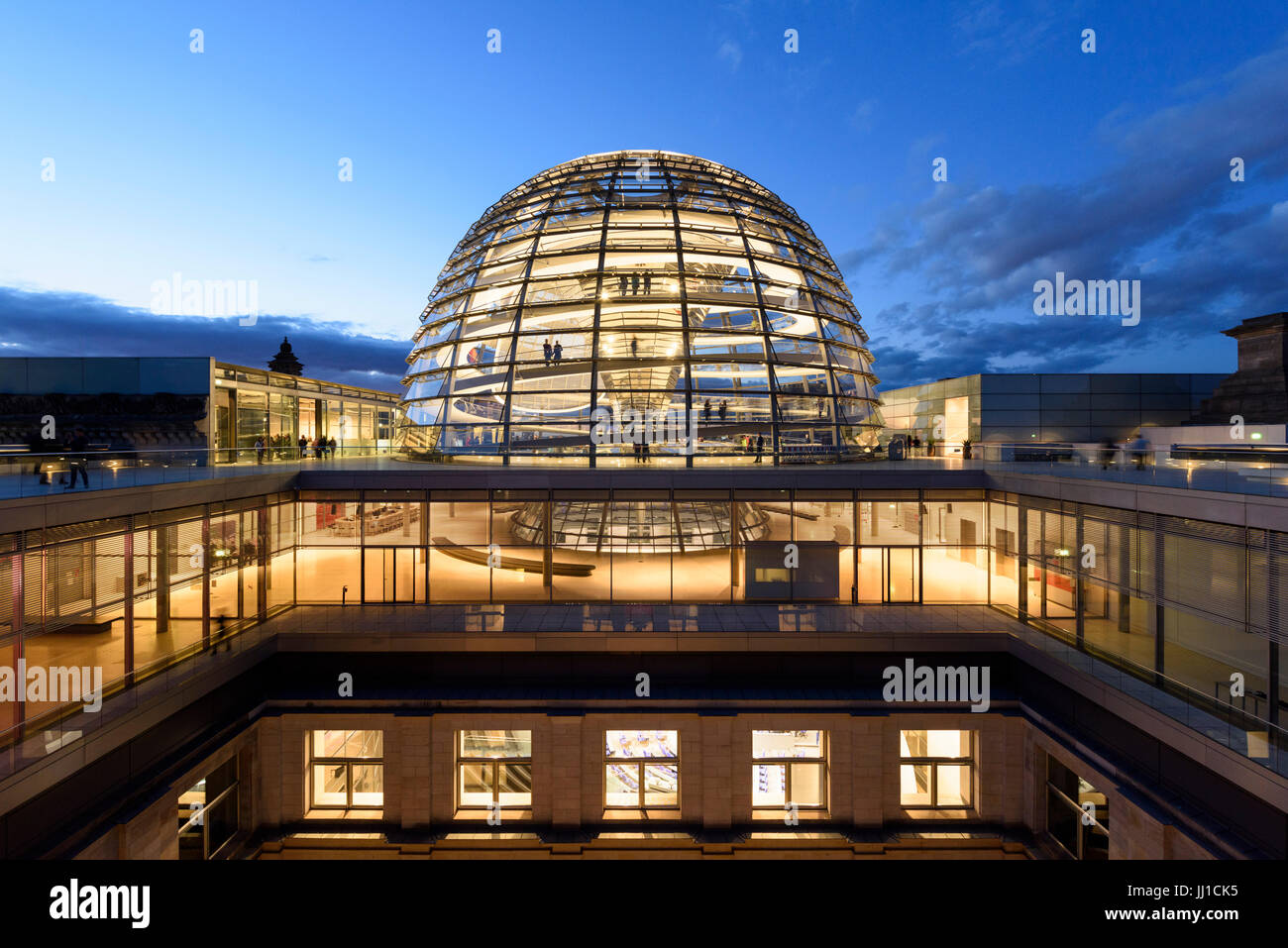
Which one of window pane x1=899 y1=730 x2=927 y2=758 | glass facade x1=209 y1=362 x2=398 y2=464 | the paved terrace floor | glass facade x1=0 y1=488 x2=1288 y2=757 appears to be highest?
Answer: glass facade x1=209 y1=362 x2=398 y2=464

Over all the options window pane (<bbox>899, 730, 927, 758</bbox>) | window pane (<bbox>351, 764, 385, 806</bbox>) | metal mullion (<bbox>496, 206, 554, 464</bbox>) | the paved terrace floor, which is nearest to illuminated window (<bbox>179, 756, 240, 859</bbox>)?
window pane (<bbox>351, 764, 385, 806</bbox>)

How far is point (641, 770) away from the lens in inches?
598

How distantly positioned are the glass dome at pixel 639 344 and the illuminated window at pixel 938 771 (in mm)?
9536

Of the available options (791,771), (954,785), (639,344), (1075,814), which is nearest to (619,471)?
(639,344)

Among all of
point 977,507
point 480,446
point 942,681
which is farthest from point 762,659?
point 480,446

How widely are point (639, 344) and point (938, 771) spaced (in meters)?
15.7

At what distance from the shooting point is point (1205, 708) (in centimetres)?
1139

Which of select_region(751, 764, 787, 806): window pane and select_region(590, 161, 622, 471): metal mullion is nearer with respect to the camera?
select_region(751, 764, 787, 806): window pane

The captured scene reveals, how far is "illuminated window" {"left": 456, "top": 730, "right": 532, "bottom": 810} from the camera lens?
49.9ft

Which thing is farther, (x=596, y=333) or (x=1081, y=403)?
(x=1081, y=403)

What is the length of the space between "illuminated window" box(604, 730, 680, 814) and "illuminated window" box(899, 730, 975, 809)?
6.05 m

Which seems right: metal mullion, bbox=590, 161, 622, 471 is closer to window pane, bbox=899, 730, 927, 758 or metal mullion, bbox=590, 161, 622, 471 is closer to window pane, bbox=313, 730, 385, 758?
window pane, bbox=313, 730, 385, 758

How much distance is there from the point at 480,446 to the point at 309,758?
10405mm

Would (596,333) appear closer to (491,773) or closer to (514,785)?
(491,773)
